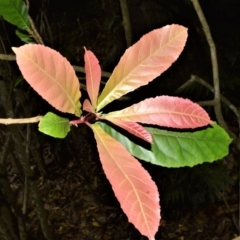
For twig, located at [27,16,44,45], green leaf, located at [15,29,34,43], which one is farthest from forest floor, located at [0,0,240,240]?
twig, located at [27,16,44,45]

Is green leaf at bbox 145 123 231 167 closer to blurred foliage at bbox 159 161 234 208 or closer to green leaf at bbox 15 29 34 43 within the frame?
green leaf at bbox 15 29 34 43

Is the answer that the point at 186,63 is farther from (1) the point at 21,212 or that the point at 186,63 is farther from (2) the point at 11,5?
(2) the point at 11,5

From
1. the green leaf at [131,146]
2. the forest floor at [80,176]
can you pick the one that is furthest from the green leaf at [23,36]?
the forest floor at [80,176]

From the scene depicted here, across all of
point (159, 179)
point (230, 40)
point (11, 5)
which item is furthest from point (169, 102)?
point (230, 40)

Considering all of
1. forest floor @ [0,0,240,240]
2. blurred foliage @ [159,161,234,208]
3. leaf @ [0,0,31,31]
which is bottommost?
blurred foliage @ [159,161,234,208]

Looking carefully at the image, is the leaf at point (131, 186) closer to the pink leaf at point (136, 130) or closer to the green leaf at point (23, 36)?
the pink leaf at point (136, 130)

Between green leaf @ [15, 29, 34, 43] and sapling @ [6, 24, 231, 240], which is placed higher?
green leaf @ [15, 29, 34, 43]
